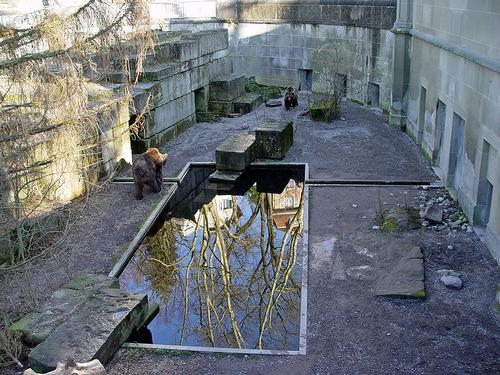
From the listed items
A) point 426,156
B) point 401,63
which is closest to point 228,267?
point 426,156

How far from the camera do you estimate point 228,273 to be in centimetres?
881

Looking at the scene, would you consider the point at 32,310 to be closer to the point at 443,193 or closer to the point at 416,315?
the point at 416,315

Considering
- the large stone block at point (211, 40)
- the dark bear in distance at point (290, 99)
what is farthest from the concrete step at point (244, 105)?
the large stone block at point (211, 40)

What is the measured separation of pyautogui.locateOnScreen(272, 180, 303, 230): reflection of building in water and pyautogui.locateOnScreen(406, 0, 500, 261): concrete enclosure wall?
9.52 ft

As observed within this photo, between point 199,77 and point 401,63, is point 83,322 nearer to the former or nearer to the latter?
point 401,63

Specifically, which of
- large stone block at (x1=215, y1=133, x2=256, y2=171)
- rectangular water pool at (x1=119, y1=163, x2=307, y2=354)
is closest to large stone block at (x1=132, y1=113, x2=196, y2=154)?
large stone block at (x1=215, y1=133, x2=256, y2=171)

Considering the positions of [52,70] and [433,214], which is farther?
[433,214]

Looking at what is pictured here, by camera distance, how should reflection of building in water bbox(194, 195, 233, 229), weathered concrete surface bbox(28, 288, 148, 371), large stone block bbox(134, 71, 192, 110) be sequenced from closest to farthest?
1. weathered concrete surface bbox(28, 288, 148, 371)
2. reflection of building in water bbox(194, 195, 233, 229)
3. large stone block bbox(134, 71, 192, 110)

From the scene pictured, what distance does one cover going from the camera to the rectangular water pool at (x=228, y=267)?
23.9 ft

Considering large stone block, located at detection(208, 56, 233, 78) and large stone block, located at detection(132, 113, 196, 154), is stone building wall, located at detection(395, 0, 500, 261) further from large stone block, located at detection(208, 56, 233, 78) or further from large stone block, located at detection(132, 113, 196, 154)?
large stone block, located at detection(208, 56, 233, 78)

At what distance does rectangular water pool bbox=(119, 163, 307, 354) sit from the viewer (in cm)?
728

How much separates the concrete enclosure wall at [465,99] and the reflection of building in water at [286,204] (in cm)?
290

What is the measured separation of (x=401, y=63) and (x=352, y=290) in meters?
9.62

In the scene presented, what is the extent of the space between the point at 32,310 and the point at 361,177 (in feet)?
23.2
